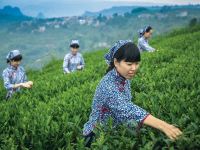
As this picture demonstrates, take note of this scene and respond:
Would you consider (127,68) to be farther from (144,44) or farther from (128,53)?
(144,44)

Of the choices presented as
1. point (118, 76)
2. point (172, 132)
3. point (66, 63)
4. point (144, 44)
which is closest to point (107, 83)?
point (118, 76)

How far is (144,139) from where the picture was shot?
346 cm

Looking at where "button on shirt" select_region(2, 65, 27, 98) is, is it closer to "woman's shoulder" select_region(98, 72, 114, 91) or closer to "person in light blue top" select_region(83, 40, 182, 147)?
"person in light blue top" select_region(83, 40, 182, 147)

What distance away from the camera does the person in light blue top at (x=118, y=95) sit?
3.75 m

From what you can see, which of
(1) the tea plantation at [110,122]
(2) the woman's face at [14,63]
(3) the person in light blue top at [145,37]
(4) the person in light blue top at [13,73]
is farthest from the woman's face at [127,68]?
(3) the person in light blue top at [145,37]

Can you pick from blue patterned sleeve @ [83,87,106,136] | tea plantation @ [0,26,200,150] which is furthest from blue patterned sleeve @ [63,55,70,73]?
blue patterned sleeve @ [83,87,106,136]

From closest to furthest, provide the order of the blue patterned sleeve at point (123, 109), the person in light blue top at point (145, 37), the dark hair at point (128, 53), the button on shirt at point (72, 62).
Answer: the blue patterned sleeve at point (123, 109) < the dark hair at point (128, 53) < the button on shirt at point (72, 62) < the person in light blue top at point (145, 37)

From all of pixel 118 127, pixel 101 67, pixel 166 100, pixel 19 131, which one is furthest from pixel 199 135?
pixel 101 67

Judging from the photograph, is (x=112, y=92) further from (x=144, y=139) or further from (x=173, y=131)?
(x=173, y=131)

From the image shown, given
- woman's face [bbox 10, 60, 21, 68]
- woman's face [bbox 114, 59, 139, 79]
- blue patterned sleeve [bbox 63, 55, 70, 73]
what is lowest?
blue patterned sleeve [bbox 63, 55, 70, 73]

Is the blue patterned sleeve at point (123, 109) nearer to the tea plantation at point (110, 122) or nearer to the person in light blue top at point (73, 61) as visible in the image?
the tea plantation at point (110, 122)

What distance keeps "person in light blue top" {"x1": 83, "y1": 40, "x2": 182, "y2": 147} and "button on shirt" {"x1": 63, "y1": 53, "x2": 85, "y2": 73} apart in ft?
26.2

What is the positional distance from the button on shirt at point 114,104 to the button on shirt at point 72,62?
314 inches

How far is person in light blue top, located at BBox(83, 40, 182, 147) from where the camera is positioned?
12.3 ft
